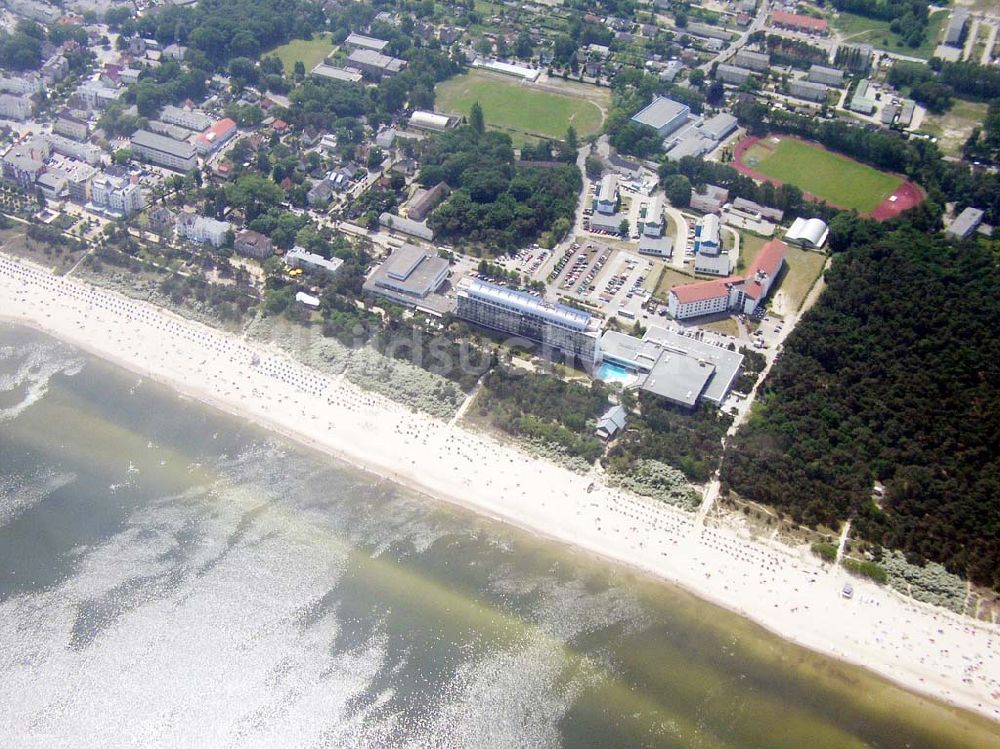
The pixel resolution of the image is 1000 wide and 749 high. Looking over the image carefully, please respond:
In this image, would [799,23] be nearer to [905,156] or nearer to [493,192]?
[905,156]

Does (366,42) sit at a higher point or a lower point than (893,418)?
higher

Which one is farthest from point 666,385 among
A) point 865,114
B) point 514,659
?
point 865,114

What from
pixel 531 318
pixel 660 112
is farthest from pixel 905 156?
pixel 531 318

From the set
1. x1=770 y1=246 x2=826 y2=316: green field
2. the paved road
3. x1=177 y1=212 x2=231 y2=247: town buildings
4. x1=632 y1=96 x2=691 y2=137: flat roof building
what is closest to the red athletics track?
x1=632 y1=96 x2=691 y2=137: flat roof building

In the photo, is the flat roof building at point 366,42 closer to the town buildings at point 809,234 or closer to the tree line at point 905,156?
the tree line at point 905,156

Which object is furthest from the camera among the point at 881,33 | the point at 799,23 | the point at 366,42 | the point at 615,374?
the point at 799,23

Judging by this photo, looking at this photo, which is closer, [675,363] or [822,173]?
[675,363]

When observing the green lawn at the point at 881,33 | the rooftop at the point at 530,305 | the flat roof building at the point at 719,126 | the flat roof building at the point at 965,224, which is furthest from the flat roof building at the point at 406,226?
the green lawn at the point at 881,33
